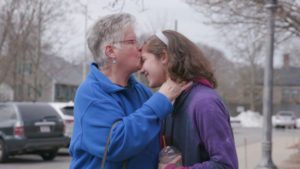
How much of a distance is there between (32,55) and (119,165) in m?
31.4

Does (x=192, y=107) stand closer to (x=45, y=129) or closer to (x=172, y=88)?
(x=172, y=88)

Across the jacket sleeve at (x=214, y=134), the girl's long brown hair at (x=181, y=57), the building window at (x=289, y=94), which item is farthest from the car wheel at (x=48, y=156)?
the building window at (x=289, y=94)

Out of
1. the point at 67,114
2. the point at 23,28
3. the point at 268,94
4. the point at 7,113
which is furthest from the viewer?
the point at 23,28

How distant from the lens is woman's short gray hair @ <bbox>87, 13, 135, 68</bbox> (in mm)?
2496

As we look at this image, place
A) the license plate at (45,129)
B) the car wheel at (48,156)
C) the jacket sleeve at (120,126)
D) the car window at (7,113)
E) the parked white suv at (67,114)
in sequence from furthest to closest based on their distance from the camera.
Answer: the parked white suv at (67,114) < the car wheel at (48,156) < the license plate at (45,129) < the car window at (7,113) < the jacket sleeve at (120,126)

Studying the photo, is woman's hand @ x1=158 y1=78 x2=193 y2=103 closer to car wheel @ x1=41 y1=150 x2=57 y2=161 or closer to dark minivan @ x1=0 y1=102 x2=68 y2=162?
dark minivan @ x1=0 y1=102 x2=68 y2=162

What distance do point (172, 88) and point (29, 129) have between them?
967 cm

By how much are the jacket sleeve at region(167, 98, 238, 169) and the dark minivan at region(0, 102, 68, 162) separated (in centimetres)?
972

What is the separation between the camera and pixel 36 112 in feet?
38.9

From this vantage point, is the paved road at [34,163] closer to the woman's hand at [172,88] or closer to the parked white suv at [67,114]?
the parked white suv at [67,114]

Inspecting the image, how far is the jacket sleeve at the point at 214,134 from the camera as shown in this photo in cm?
224

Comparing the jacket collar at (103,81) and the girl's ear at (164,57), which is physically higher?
the girl's ear at (164,57)

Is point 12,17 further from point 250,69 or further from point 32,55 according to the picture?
point 250,69

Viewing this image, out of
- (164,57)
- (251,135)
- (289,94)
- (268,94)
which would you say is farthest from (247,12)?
(289,94)
